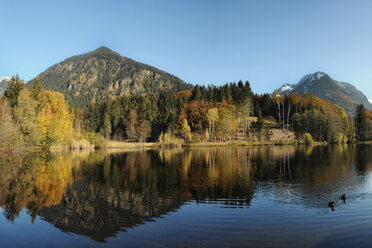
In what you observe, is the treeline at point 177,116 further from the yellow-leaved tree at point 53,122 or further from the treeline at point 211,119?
the yellow-leaved tree at point 53,122

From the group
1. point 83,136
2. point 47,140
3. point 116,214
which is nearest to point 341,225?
point 116,214

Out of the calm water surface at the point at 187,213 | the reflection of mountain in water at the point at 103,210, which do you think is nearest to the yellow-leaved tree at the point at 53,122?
the calm water surface at the point at 187,213

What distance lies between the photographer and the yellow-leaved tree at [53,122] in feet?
223

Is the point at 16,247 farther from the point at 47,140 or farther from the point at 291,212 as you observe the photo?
the point at 47,140

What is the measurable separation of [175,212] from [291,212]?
266 inches

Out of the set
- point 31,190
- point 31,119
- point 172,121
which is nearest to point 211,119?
point 172,121

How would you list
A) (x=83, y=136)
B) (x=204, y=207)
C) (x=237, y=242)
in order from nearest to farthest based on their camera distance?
(x=237, y=242) < (x=204, y=207) < (x=83, y=136)

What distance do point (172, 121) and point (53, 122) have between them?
52003 millimetres

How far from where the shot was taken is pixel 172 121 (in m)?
110

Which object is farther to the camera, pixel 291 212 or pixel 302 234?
pixel 291 212

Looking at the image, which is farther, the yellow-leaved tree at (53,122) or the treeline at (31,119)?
the yellow-leaved tree at (53,122)

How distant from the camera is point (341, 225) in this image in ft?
38.7

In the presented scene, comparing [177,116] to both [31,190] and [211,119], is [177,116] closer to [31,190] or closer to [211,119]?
[211,119]

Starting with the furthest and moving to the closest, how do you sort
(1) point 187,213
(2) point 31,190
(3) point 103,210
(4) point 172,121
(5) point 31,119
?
(4) point 172,121 < (5) point 31,119 < (2) point 31,190 < (3) point 103,210 < (1) point 187,213
